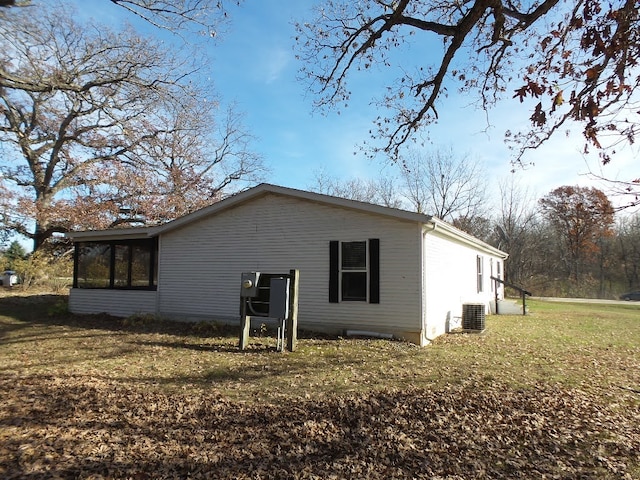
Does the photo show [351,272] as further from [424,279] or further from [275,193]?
[275,193]

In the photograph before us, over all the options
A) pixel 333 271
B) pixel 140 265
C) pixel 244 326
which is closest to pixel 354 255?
pixel 333 271

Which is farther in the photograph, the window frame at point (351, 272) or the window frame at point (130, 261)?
the window frame at point (130, 261)

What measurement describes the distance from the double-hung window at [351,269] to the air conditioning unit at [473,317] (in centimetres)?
342

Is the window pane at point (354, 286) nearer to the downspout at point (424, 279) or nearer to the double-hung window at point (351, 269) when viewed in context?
the double-hung window at point (351, 269)

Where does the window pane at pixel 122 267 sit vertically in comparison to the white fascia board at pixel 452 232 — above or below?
below

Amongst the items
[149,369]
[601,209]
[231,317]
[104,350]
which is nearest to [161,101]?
[231,317]

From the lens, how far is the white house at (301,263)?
927 centimetres

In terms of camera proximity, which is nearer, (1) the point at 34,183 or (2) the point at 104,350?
(2) the point at 104,350

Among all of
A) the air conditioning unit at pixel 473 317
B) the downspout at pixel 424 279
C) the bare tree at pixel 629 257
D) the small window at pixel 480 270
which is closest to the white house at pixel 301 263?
the downspout at pixel 424 279

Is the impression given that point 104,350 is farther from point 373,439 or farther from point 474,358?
point 474,358

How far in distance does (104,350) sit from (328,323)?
4.83m

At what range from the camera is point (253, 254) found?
11.1m

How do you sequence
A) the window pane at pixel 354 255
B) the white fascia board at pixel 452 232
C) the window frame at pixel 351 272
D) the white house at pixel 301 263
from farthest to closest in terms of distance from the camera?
the window pane at pixel 354 255, the window frame at pixel 351 272, the white house at pixel 301 263, the white fascia board at pixel 452 232

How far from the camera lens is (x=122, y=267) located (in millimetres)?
13172
